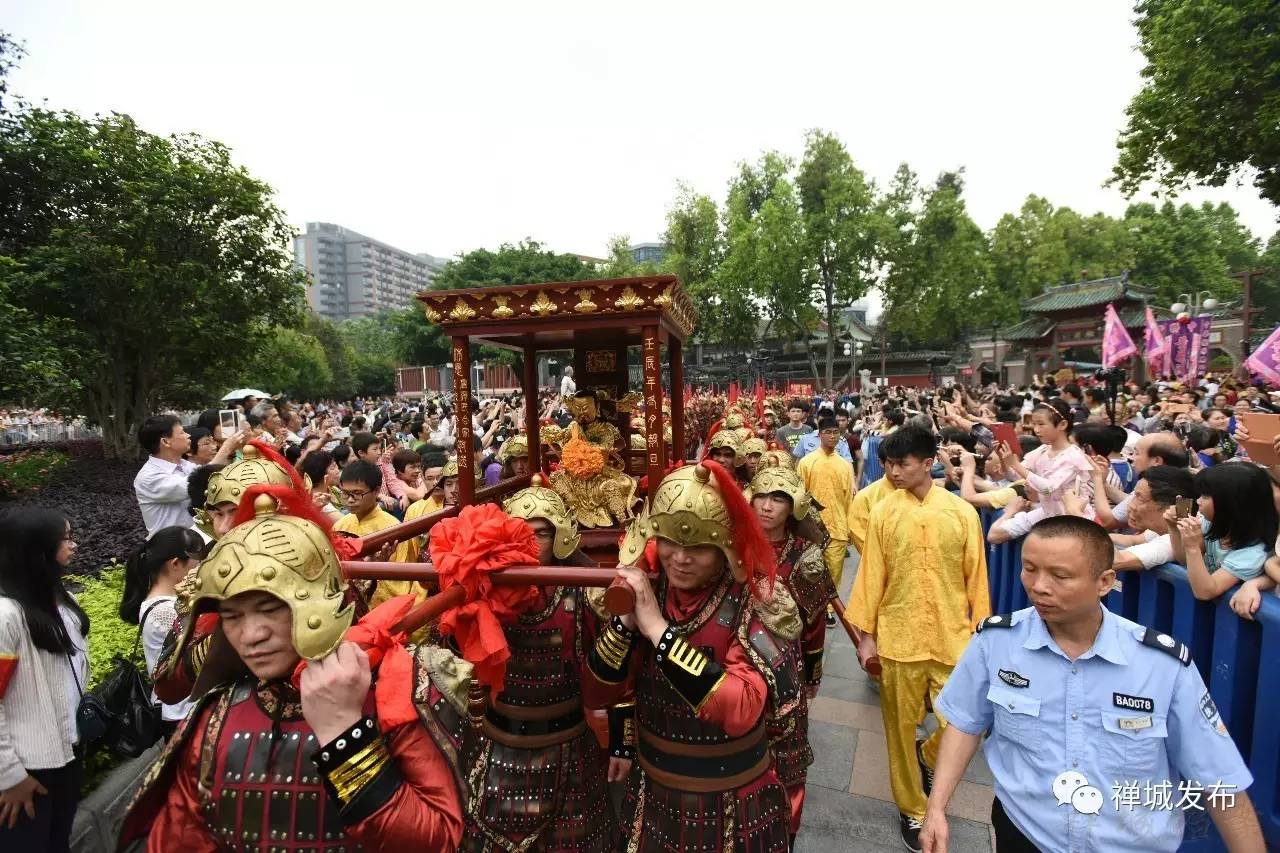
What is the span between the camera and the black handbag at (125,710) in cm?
252

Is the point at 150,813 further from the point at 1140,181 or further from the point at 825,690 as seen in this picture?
the point at 1140,181

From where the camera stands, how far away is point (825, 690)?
15.2 ft

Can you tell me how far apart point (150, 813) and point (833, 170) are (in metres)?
28.6

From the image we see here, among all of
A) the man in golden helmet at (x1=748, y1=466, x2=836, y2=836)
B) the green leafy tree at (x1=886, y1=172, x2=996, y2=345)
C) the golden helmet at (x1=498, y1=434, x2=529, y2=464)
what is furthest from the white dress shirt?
the green leafy tree at (x1=886, y1=172, x2=996, y2=345)

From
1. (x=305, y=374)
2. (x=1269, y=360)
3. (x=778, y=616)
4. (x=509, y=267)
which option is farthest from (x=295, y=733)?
(x=305, y=374)

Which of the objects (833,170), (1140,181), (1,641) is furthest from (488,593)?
(833,170)

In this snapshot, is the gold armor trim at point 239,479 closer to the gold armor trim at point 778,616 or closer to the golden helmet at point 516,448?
the gold armor trim at point 778,616

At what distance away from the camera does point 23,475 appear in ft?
28.7

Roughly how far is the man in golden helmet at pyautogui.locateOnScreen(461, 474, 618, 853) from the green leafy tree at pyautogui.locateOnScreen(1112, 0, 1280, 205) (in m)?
13.3

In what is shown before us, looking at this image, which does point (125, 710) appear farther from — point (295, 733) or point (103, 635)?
point (103, 635)

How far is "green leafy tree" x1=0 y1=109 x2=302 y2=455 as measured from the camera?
11516 millimetres

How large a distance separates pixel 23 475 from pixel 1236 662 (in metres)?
13.0

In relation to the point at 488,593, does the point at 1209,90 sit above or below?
above

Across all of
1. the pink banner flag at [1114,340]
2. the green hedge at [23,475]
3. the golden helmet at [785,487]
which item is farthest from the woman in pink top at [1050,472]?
the pink banner flag at [1114,340]
